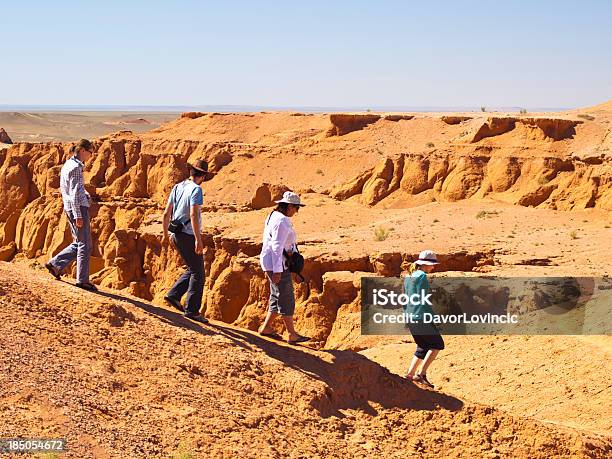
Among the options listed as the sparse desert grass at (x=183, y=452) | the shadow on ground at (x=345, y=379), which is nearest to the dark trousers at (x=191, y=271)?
the shadow on ground at (x=345, y=379)

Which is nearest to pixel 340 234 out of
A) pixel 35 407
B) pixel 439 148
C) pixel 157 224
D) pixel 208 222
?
pixel 208 222

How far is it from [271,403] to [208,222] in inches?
890

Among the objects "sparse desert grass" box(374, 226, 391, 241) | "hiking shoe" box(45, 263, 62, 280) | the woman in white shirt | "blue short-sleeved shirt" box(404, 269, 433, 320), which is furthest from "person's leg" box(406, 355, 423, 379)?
"sparse desert grass" box(374, 226, 391, 241)

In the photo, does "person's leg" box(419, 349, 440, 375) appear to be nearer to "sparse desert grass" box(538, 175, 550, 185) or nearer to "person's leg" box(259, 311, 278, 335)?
"person's leg" box(259, 311, 278, 335)

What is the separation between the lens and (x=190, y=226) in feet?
28.8

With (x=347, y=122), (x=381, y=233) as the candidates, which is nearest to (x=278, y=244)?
(x=381, y=233)

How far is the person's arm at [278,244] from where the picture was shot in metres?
8.67

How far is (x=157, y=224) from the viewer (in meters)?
30.6

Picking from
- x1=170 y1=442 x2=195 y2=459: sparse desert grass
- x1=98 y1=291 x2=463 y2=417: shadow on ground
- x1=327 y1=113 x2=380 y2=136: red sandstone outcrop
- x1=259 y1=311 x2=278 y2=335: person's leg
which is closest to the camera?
x1=170 y1=442 x2=195 y2=459: sparse desert grass

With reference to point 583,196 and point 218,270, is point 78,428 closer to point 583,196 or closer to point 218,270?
point 218,270

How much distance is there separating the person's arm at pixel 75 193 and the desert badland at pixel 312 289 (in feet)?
2.43

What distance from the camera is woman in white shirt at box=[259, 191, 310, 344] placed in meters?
8.68

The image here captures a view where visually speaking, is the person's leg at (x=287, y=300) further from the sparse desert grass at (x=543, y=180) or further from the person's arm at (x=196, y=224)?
the sparse desert grass at (x=543, y=180)

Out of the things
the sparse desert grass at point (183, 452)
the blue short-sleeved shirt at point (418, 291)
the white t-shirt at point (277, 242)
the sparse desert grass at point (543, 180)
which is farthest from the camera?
the sparse desert grass at point (543, 180)
